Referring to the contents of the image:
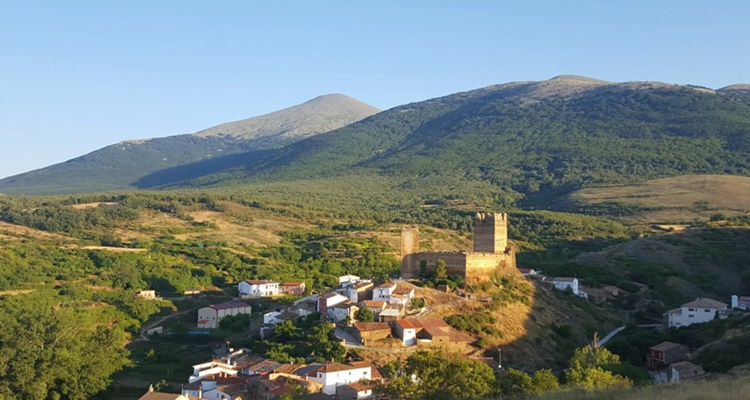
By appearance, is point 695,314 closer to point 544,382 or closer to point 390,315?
point 390,315

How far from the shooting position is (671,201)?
92938 millimetres

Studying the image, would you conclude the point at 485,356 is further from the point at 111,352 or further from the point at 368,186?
the point at 368,186

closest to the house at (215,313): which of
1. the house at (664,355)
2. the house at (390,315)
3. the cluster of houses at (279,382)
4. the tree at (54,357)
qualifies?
the tree at (54,357)

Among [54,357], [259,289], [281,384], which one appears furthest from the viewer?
[259,289]

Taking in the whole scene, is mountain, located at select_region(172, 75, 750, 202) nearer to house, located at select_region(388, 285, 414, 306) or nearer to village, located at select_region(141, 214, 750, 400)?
village, located at select_region(141, 214, 750, 400)

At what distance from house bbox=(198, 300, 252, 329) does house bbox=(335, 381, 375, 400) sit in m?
18.6

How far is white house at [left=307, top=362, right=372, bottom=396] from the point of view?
27562 millimetres

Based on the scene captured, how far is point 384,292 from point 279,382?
11.0m

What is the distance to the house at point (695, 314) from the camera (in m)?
41.5

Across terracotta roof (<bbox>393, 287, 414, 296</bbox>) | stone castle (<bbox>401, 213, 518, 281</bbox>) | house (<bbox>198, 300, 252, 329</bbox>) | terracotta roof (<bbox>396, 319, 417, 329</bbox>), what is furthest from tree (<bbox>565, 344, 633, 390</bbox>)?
house (<bbox>198, 300, 252, 329</bbox>)

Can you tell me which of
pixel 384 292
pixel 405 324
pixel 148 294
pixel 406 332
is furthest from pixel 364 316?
pixel 148 294

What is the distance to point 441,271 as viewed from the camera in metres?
40.4

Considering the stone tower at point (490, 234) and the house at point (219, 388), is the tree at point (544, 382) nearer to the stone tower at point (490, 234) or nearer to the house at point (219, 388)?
the house at point (219, 388)

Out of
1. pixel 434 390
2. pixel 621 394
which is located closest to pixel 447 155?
pixel 434 390
